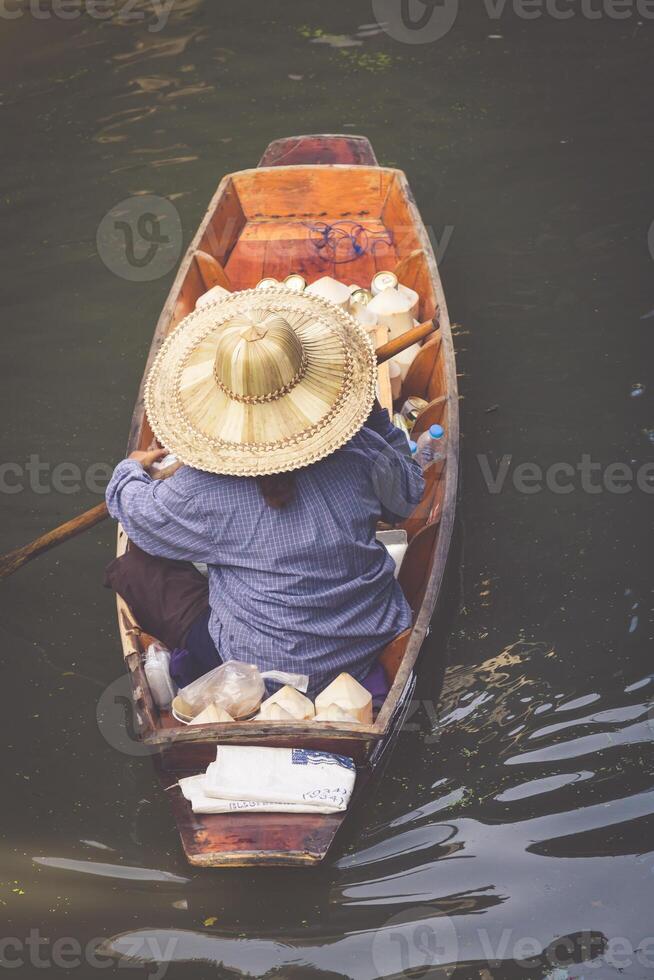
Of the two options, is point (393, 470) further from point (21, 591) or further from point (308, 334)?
point (21, 591)

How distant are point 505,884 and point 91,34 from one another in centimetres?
793

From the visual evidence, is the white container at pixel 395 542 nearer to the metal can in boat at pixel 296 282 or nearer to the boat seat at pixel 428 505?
the boat seat at pixel 428 505

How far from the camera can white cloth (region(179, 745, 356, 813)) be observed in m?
2.72

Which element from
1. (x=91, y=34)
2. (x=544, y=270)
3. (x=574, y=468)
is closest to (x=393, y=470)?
(x=574, y=468)

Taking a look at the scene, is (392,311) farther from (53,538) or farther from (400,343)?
(53,538)

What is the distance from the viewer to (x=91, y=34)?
839 cm

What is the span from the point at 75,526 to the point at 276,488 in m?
1.28

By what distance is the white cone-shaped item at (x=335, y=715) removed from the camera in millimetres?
2850

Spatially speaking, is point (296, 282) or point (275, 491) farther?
point (296, 282)

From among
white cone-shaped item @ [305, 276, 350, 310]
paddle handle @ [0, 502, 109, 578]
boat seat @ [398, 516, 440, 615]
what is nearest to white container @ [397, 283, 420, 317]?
white cone-shaped item @ [305, 276, 350, 310]

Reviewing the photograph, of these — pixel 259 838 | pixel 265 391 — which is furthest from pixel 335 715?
pixel 265 391

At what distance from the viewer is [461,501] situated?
4.46 metres

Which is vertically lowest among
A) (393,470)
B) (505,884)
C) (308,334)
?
(505,884)

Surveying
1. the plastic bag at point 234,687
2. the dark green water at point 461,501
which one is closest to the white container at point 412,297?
the dark green water at point 461,501
